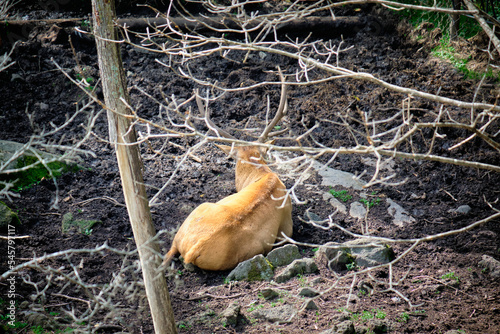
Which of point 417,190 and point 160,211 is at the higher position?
point 160,211

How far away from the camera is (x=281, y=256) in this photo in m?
4.69

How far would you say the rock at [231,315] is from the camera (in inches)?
148

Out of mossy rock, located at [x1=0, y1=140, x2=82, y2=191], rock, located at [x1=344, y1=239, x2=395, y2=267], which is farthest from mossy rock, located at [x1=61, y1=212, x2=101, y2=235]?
rock, located at [x1=344, y1=239, x2=395, y2=267]

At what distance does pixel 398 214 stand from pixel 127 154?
3.52m

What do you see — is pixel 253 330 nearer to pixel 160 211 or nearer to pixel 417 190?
pixel 160 211

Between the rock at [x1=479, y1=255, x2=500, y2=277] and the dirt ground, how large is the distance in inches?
2.8

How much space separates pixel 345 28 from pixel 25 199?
6738 millimetres

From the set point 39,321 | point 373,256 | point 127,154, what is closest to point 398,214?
point 373,256

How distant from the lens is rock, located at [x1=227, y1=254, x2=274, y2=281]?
4434 mm

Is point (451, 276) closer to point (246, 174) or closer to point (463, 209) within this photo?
point (463, 209)

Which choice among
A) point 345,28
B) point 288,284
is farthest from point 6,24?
point 288,284

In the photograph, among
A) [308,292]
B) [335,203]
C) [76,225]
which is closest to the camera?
[308,292]

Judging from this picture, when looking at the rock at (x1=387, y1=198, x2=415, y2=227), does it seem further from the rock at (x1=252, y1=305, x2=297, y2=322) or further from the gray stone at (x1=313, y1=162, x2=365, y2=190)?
the rock at (x1=252, y1=305, x2=297, y2=322)

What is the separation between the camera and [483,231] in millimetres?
4957
